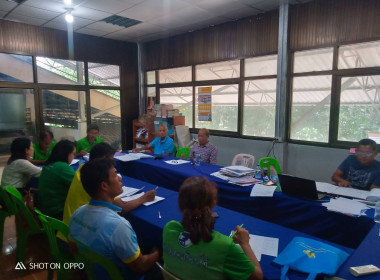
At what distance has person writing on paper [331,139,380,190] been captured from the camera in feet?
8.21

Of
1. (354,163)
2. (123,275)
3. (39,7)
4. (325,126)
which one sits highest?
(39,7)

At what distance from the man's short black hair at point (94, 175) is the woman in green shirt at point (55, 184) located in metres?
0.75

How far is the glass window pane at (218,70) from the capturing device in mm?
4852

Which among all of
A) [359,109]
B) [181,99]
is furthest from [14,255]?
[359,109]

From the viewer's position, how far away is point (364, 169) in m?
2.60

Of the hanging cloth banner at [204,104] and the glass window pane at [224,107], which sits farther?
the hanging cloth banner at [204,104]

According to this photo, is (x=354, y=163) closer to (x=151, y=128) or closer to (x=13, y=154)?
(x=13, y=154)

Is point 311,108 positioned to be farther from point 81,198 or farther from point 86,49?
point 86,49

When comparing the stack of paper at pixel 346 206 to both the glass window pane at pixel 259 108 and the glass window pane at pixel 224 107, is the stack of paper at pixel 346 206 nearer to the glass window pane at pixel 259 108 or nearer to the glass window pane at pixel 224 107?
the glass window pane at pixel 259 108

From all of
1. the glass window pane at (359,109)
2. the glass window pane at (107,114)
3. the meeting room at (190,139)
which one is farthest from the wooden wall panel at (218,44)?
the glass window pane at (359,109)

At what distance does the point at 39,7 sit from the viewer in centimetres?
393

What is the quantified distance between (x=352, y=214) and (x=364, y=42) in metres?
2.81

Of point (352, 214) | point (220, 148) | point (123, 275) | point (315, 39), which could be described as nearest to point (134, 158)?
point (220, 148)

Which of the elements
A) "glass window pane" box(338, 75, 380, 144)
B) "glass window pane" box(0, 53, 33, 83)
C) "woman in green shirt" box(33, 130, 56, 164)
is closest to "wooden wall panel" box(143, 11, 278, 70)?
"glass window pane" box(338, 75, 380, 144)
